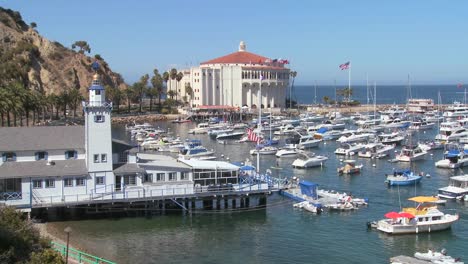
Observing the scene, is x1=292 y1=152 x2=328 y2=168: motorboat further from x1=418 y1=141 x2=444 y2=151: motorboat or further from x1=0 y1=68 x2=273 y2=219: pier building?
x1=0 y1=68 x2=273 y2=219: pier building

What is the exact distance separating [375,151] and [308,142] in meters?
14.6

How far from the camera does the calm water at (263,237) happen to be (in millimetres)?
41125

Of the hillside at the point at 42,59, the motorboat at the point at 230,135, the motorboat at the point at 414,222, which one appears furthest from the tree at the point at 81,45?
the motorboat at the point at 414,222

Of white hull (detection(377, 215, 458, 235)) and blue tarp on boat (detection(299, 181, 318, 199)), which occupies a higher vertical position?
blue tarp on boat (detection(299, 181, 318, 199))

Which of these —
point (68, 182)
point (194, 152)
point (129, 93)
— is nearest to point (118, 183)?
point (68, 182)

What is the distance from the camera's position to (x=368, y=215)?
5194cm

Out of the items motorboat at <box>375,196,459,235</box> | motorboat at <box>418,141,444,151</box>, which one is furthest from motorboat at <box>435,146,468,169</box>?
motorboat at <box>375,196,459,235</box>

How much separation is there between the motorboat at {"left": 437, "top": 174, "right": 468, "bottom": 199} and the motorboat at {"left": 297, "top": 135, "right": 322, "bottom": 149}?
3826 centimetres

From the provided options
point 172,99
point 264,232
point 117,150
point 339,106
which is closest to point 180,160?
point 117,150

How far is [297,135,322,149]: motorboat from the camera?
98000 mm

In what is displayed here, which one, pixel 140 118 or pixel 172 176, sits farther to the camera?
pixel 140 118

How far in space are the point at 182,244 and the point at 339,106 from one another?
149 m

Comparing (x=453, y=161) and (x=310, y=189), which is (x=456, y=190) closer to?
(x=310, y=189)

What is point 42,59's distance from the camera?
16462 centimetres
